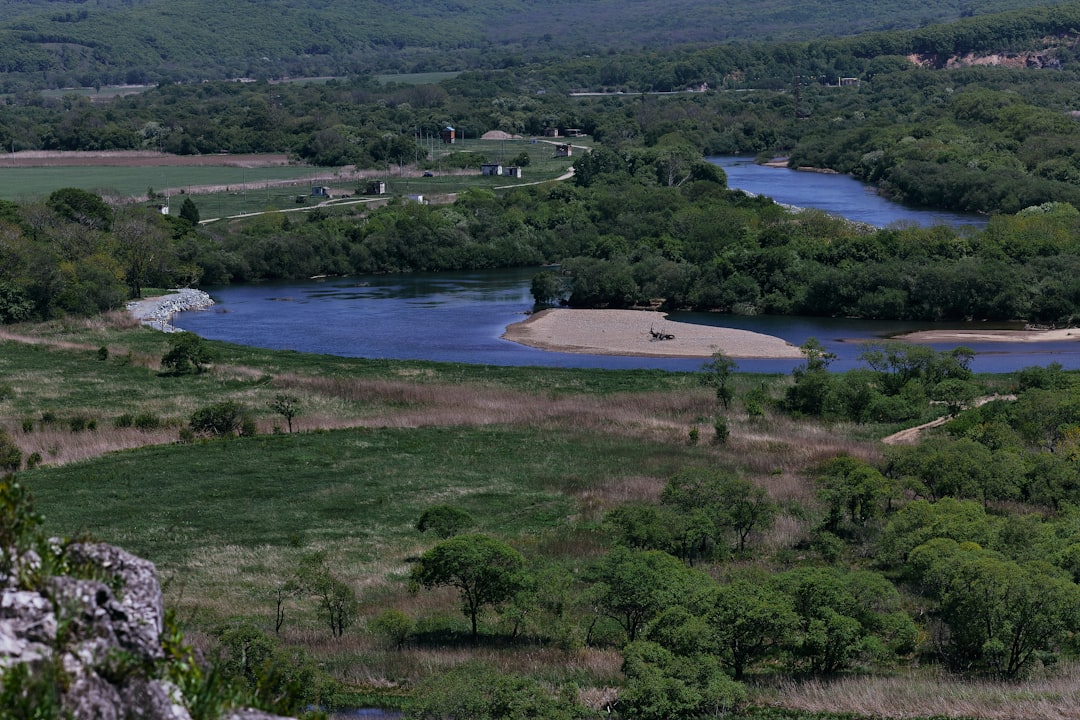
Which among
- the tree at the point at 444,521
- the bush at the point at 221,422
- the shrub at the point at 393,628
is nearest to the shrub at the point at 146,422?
the bush at the point at 221,422

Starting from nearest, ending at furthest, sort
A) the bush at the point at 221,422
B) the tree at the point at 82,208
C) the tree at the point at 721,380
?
the bush at the point at 221,422, the tree at the point at 721,380, the tree at the point at 82,208

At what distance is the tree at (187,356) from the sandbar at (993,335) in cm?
3414

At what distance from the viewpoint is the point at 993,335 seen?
67562mm

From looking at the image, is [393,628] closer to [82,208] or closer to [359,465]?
[359,465]

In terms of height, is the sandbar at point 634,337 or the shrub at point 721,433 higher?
the shrub at point 721,433

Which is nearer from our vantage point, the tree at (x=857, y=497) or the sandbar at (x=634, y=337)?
the tree at (x=857, y=497)

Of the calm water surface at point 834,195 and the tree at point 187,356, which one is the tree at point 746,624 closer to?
the tree at point 187,356

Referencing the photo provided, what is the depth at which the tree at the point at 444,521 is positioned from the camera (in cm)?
3053

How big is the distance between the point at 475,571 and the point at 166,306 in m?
54.9

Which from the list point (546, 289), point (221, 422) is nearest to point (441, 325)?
point (546, 289)

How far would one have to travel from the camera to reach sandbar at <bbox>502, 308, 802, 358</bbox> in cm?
6438

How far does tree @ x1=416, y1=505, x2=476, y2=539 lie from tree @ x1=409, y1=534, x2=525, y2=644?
544 centimetres

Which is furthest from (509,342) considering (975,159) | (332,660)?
(975,159)

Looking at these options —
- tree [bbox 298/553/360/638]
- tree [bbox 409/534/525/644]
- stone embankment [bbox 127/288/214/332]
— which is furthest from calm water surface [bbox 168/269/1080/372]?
tree [bbox 298/553/360/638]
